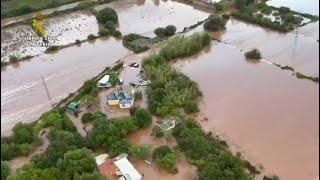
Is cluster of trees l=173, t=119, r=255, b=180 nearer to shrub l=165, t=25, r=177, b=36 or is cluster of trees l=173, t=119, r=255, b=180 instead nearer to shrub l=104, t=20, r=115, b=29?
shrub l=165, t=25, r=177, b=36

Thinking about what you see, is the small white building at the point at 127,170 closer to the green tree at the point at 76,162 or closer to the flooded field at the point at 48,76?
the green tree at the point at 76,162

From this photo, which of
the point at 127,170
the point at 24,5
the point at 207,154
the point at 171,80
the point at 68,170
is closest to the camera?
the point at 68,170

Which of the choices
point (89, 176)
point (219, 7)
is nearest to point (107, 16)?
point (219, 7)

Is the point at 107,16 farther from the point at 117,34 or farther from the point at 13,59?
the point at 13,59

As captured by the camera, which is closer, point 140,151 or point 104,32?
point 140,151

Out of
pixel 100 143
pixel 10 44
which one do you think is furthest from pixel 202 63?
pixel 10 44

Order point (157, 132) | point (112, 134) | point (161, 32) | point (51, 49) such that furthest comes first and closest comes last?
1. point (161, 32)
2. point (51, 49)
3. point (157, 132)
4. point (112, 134)
